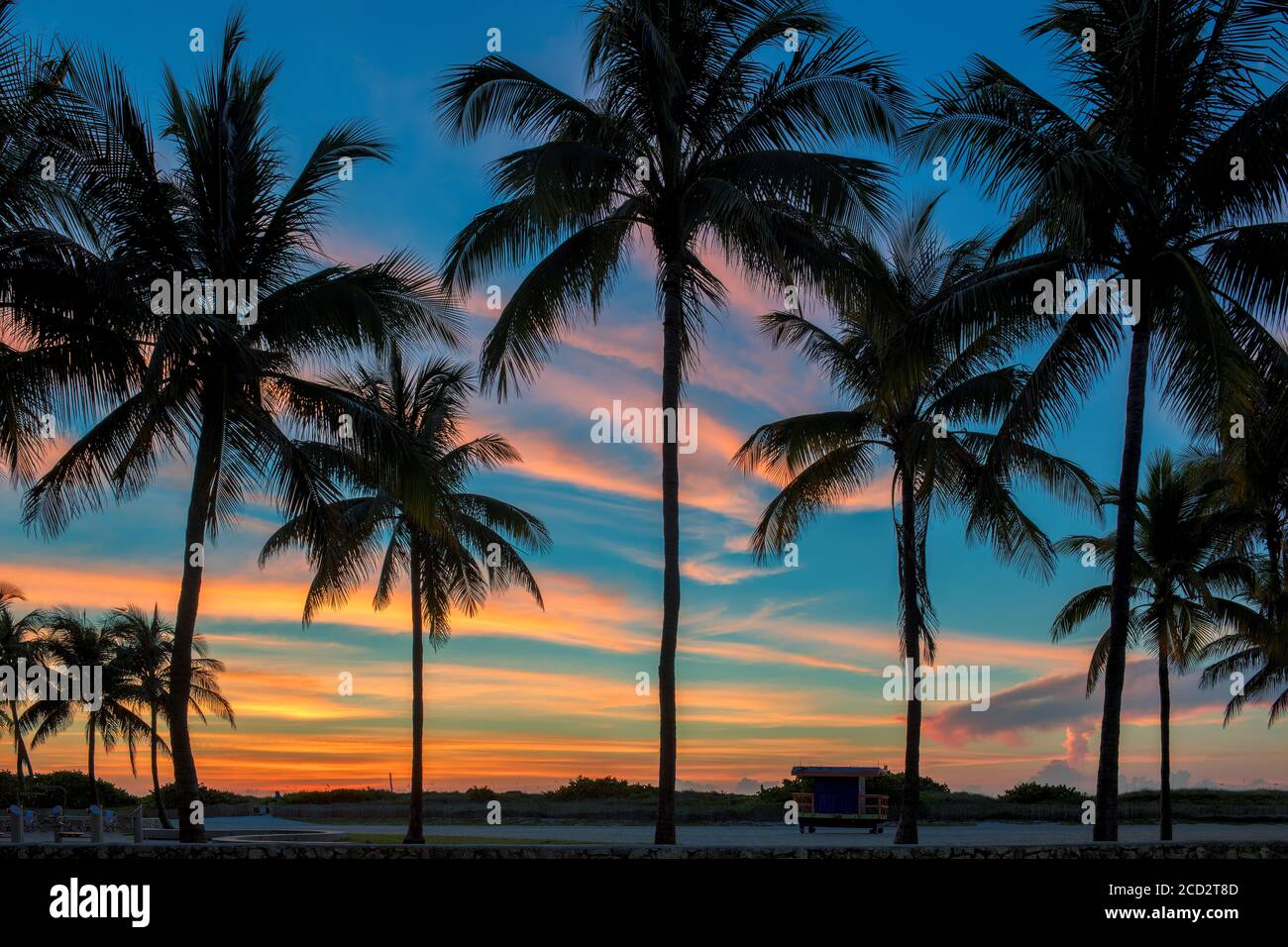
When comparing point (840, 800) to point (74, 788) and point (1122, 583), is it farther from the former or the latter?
point (74, 788)

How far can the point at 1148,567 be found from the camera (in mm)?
31781

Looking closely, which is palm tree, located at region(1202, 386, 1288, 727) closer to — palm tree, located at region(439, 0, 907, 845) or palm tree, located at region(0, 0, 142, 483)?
palm tree, located at region(439, 0, 907, 845)

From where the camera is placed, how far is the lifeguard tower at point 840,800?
3212 centimetres

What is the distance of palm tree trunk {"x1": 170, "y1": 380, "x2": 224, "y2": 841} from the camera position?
16.9 meters

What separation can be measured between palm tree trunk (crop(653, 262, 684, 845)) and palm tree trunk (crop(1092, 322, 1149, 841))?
19.5 feet

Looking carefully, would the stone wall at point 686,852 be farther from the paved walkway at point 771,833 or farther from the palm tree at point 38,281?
the paved walkway at point 771,833

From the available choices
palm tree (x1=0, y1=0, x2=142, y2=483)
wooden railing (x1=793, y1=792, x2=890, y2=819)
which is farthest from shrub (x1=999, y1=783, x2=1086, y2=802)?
palm tree (x1=0, y1=0, x2=142, y2=483)

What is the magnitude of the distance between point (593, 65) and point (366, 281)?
16.2ft

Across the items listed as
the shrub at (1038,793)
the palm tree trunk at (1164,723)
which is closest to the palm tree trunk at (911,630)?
the palm tree trunk at (1164,723)

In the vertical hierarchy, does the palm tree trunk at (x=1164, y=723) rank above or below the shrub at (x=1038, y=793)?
above

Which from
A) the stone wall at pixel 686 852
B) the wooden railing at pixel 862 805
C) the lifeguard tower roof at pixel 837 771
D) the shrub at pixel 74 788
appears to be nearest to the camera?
the stone wall at pixel 686 852

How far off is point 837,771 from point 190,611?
65.8 feet
